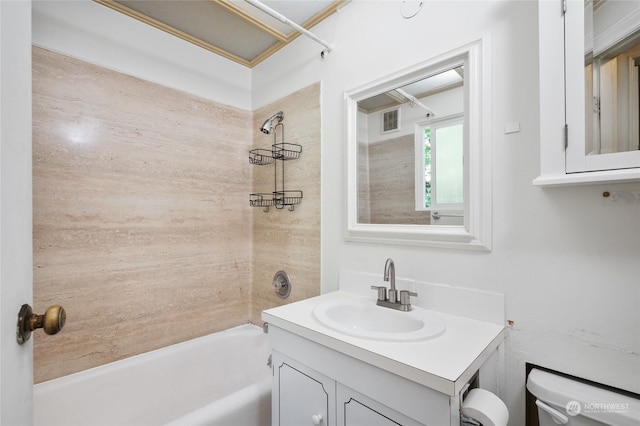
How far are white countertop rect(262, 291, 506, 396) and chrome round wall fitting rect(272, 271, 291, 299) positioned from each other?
0.72 metres

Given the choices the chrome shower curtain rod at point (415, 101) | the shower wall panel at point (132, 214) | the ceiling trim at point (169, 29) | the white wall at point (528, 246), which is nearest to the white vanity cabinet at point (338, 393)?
the white wall at point (528, 246)

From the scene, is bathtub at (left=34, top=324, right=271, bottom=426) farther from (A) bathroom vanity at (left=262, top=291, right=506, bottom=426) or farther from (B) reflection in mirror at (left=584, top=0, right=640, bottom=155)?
(B) reflection in mirror at (left=584, top=0, right=640, bottom=155)

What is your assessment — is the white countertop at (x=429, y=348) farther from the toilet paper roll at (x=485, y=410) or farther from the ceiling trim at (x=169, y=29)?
the ceiling trim at (x=169, y=29)

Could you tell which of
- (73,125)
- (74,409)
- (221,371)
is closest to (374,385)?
(221,371)

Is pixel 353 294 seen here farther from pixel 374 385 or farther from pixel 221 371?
pixel 221 371

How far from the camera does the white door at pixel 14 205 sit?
1.70ft

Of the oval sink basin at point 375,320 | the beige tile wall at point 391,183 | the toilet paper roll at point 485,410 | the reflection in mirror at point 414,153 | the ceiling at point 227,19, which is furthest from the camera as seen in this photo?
the ceiling at point 227,19

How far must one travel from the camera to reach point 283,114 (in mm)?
2008

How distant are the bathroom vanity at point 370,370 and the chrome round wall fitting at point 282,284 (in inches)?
25.4

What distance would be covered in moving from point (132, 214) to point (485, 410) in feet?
6.22

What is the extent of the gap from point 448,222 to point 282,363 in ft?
2.96

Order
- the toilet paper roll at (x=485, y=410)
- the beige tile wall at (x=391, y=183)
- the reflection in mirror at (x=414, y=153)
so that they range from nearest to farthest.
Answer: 1. the toilet paper roll at (x=485, y=410)
2. the reflection in mirror at (x=414, y=153)
3. the beige tile wall at (x=391, y=183)

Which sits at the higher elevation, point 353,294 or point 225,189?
point 225,189

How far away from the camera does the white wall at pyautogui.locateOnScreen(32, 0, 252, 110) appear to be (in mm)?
1532
